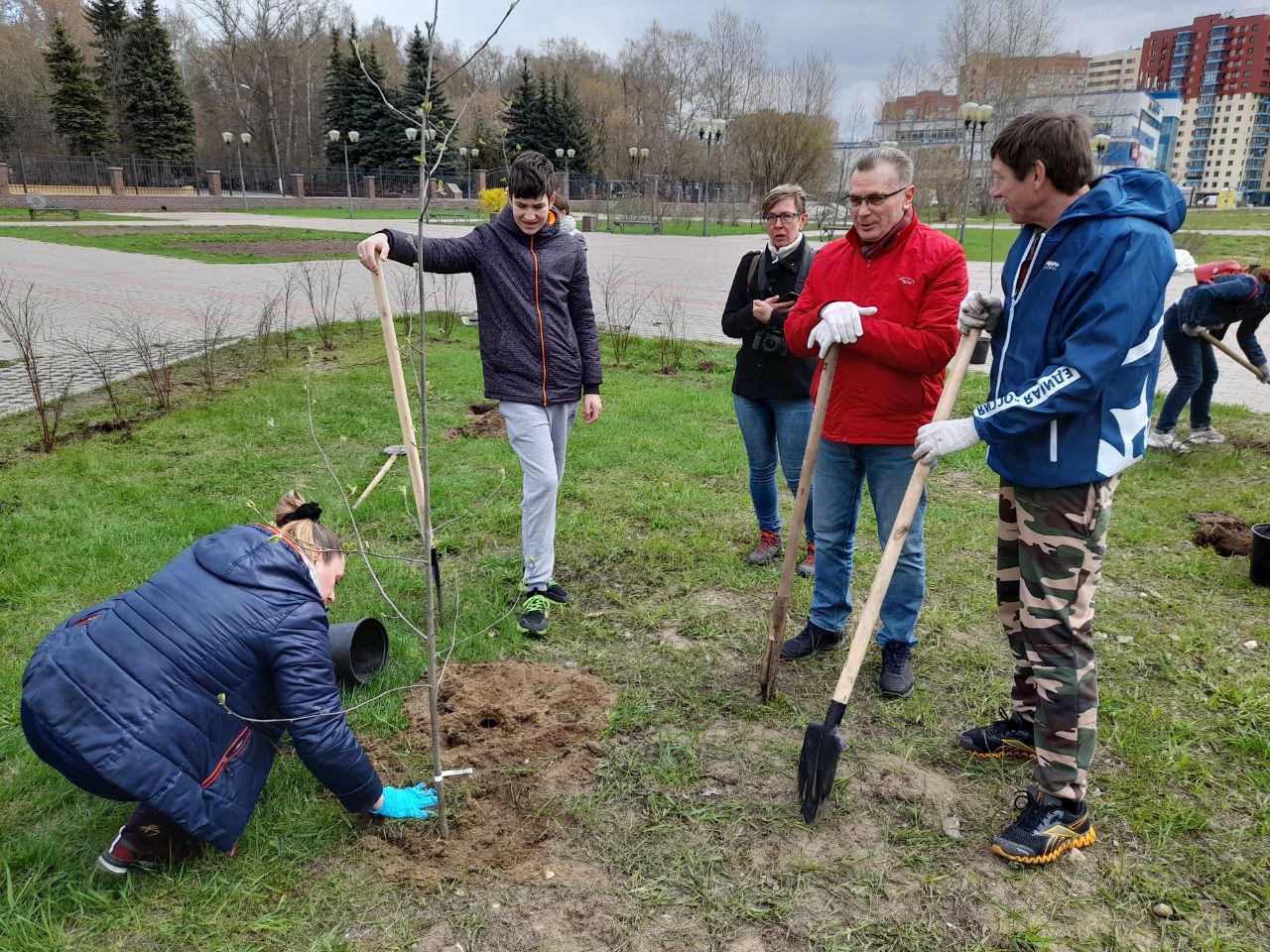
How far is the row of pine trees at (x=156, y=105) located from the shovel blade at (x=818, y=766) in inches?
1607

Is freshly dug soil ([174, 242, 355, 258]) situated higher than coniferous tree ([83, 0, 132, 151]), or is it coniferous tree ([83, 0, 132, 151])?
coniferous tree ([83, 0, 132, 151])

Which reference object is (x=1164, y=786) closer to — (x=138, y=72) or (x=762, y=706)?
(x=762, y=706)

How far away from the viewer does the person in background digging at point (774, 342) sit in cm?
390

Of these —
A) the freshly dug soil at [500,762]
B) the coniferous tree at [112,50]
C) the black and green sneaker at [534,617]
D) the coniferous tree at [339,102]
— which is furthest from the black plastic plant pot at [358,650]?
the coniferous tree at [112,50]

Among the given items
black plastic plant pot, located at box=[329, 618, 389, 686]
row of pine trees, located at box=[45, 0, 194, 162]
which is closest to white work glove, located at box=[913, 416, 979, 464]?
black plastic plant pot, located at box=[329, 618, 389, 686]

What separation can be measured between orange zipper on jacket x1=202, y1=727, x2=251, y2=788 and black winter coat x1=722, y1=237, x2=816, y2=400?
2610 mm

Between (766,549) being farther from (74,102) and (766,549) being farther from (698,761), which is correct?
(74,102)

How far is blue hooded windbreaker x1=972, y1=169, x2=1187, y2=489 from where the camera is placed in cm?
208

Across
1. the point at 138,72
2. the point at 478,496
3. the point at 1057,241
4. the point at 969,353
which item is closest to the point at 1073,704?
the point at 969,353

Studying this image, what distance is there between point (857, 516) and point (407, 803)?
193 centimetres

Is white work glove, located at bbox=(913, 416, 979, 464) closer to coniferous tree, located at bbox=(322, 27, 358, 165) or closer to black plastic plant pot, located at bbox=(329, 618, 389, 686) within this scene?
black plastic plant pot, located at bbox=(329, 618, 389, 686)

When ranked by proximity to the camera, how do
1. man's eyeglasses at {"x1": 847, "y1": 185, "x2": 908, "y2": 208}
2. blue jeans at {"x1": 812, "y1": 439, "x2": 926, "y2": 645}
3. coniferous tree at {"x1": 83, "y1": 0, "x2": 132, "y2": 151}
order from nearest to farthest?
1. man's eyeglasses at {"x1": 847, "y1": 185, "x2": 908, "y2": 208}
2. blue jeans at {"x1": 812, "y1": 439, "x2": 926, "y2": 645}
3. coniferous tree at {"x1": 83, "y1": 0, "x2": 132, "y2": 151}

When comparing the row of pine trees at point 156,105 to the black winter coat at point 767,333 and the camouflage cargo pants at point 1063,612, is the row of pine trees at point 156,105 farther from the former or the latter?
the camouflage cargo pants at point 1063,612

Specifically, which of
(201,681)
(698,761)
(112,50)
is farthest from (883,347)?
(112,50)
